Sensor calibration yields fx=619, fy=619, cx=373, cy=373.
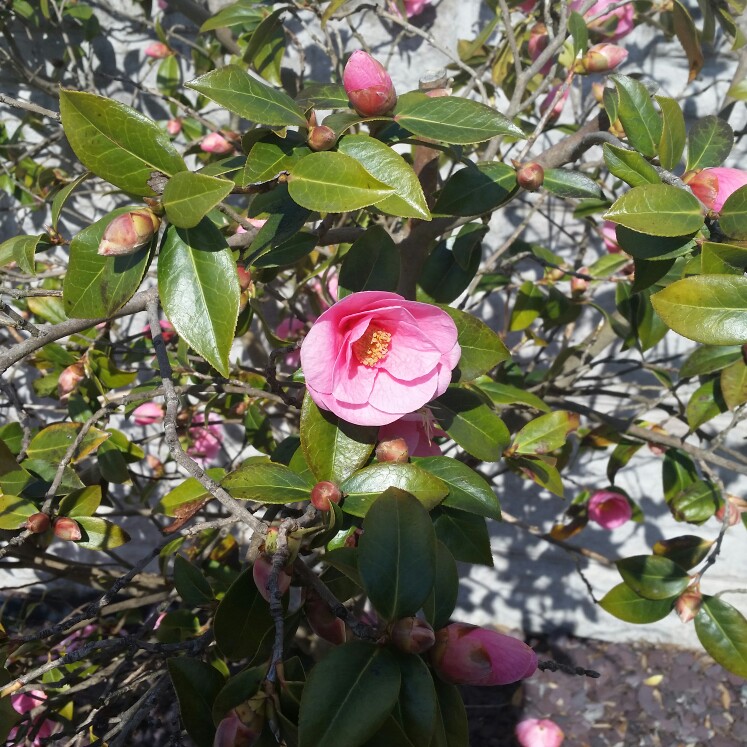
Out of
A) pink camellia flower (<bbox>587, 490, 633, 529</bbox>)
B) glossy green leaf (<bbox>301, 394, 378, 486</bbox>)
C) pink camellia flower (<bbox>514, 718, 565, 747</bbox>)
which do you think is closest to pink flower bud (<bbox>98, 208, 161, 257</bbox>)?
glossy green leaf (<bbox>301, 394, 378, 486</bbox>)

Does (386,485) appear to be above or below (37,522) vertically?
above

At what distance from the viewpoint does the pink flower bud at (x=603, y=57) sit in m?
0.88

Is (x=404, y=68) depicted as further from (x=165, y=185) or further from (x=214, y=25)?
(x=165, y=185)

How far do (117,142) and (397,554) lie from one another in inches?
16.8

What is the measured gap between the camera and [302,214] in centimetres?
61

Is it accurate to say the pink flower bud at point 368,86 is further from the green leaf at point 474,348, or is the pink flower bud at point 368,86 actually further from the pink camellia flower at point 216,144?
the pink camellia flower at point 216,144

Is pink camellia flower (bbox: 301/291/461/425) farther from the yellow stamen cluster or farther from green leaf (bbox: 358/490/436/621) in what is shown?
green leaf (bbox: 358/490/436/621)

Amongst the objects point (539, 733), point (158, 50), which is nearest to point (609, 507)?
point (539, 733)

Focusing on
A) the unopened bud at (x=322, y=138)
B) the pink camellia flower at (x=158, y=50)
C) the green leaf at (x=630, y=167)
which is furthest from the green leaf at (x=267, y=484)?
the pink camellia flower at (x=158, y=50)

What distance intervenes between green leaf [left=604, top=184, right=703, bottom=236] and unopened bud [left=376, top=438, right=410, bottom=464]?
30 centimetres

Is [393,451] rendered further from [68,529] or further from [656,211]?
[68,529]

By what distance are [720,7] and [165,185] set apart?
110 cm

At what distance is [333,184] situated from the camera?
21.0 inches

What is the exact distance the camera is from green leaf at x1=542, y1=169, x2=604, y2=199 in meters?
0.76
